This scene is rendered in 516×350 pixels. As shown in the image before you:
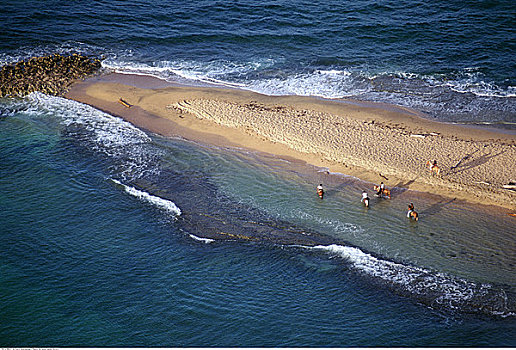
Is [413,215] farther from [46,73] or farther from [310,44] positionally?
[46,73]

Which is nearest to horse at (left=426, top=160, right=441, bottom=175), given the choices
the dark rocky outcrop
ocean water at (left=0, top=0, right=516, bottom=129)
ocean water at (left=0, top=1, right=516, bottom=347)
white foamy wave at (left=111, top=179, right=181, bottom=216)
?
ocean water at (left=0, top=1, right=516, bottom=347)

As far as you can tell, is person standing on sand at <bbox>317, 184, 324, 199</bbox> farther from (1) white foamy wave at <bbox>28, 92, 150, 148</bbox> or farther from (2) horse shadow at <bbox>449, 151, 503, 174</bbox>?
(1) white foamy wave at <bbox>28, 92, 150, 148</bbox>

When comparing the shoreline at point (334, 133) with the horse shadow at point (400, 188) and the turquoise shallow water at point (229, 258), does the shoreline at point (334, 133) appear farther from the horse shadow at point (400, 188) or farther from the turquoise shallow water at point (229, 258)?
the turquoise shallow water at point (229, 258)

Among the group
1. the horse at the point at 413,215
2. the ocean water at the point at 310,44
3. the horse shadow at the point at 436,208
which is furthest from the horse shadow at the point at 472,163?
the ocean water at the point at 310,44

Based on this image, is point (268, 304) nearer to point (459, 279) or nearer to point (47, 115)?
point (459, 279)

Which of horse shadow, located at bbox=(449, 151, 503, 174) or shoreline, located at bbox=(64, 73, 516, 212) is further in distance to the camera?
horse shadow, located at bbox=(449, 151, 503, 174)

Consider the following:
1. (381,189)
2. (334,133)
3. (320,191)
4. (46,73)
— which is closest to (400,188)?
(381,189)

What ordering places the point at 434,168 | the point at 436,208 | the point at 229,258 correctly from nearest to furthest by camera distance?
1. the point at 229,258
2. the point at 436,208
3. the point at 434,168
